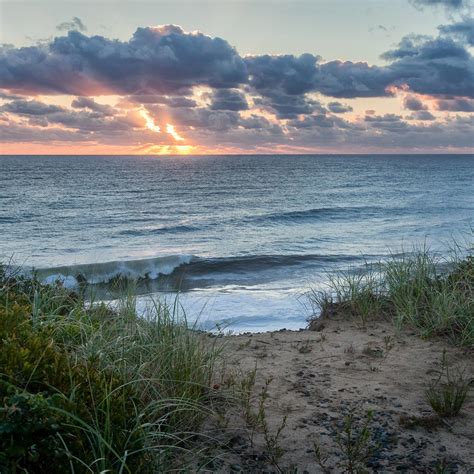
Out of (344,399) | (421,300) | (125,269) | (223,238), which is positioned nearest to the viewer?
(344,399)

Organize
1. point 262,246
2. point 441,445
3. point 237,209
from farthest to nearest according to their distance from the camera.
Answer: point 237,209 < point 262,246 < point 441,445

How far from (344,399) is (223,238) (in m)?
21.3

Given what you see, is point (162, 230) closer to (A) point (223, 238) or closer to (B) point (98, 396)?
(A) point (223, 238)

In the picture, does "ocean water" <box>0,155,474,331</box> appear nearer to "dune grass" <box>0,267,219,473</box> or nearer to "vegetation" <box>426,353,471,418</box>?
"dune grass" <box>0,267,219,473</box>

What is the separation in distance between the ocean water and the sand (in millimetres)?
1237

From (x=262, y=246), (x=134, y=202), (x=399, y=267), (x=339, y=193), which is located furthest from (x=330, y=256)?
(x=339, y=193)

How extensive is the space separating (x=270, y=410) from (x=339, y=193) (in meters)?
49.6

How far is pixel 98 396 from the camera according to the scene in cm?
346

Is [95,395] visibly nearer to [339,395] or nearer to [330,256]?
[339,395]

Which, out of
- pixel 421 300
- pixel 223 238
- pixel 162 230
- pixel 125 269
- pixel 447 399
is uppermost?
pixel 421 300

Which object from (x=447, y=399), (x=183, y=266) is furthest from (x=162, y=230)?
(x=447, y=399)

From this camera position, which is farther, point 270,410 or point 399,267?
point 399,267

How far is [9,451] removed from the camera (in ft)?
8.09

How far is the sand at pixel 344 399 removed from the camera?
13.0 ft
